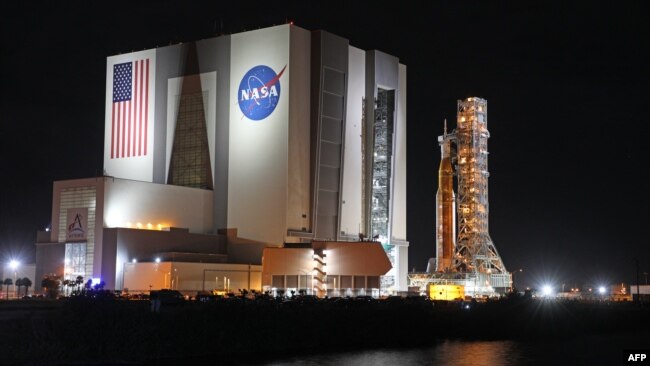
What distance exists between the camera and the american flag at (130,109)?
10631 centimetres

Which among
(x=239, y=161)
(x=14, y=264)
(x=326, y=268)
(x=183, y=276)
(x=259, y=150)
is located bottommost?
(x=183, y=276)

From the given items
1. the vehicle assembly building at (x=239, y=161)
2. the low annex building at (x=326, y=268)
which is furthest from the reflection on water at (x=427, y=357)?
the vehicle assembly building at (x=239, y=161)

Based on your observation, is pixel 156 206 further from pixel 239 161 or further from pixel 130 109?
pixel 130 109

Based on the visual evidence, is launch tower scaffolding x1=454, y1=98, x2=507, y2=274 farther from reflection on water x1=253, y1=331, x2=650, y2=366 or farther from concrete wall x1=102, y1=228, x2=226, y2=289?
reflection on water x1=253, y1=331, x2=650, y2=366

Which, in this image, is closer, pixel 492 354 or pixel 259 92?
pixel 492 354

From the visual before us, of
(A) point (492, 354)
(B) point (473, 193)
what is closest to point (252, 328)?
(A) point (492, 354)

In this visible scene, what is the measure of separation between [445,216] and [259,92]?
28893mm

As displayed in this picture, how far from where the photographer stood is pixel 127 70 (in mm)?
108812

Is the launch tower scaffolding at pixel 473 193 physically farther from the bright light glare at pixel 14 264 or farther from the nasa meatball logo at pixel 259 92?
the bright light glare at pixel 14 264

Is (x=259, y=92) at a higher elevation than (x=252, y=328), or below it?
higher

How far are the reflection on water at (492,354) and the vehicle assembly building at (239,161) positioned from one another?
2418 centimetres

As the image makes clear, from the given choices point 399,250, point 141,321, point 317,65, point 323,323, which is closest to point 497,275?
point 399,250

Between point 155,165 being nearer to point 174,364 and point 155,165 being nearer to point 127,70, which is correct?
point 127,70

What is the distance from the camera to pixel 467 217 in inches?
4230
